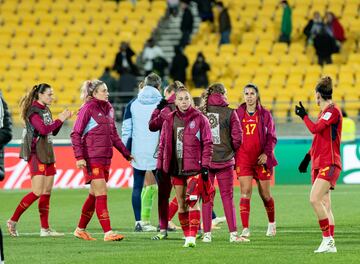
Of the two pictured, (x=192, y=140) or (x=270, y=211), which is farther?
(x=270, y=211)

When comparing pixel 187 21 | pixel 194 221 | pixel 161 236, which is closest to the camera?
pixel 194 221

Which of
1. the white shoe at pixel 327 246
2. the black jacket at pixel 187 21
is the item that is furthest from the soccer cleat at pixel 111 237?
the black jacket at pixel 187 21

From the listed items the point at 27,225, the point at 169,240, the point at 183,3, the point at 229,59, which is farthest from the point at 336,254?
the point at 183,3

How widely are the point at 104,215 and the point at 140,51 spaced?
20.7m

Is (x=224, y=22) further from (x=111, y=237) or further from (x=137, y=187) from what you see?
(x=111, y=237)

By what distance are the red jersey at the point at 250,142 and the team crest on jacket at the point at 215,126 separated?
686 mm

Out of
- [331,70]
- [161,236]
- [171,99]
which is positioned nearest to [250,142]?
[171,99]

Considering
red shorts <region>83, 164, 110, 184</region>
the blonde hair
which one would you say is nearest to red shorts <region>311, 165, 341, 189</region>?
red shorts <region>83, 164, 110, 184</region>

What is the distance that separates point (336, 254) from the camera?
13.1 meters

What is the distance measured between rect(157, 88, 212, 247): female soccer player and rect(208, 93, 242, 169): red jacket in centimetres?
76

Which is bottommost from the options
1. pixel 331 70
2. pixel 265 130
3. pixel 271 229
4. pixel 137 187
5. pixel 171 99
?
pixel 271 229

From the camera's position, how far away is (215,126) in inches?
600

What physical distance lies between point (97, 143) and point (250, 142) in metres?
2.15

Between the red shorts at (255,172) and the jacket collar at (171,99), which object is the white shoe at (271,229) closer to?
the red shorts at (255,172)
